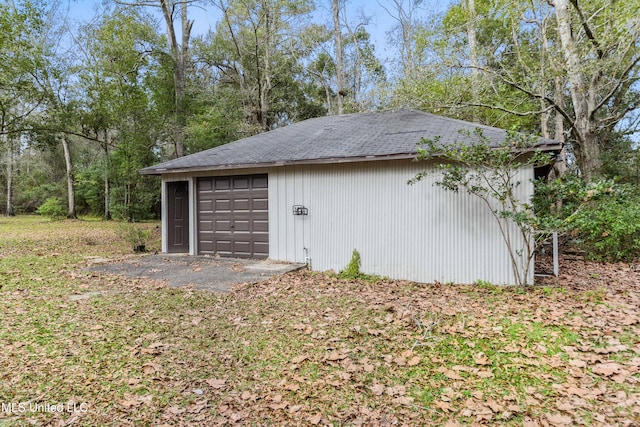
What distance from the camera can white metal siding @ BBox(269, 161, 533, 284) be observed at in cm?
643

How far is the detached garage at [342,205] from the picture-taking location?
6.55 metres

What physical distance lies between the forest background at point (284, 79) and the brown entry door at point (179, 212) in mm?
6766

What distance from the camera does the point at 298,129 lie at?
1049 cm

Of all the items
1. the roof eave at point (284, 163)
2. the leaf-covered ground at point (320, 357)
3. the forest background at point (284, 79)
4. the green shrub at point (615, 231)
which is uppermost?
the forest background at point (284, 79)

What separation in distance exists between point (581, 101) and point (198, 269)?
10726mm

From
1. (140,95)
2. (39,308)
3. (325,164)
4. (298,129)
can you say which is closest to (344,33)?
(140,95)

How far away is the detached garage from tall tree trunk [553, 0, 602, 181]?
3.79 meters

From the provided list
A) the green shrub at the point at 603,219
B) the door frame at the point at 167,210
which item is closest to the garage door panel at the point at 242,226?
the door frame at the point at 167,210

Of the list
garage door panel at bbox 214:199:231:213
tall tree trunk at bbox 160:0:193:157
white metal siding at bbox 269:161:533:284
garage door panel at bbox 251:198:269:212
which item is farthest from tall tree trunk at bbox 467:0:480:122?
tall tree trunk at bbox 160:0:193:157

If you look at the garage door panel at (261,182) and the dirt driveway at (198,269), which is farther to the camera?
the garage door panel at (261,182)

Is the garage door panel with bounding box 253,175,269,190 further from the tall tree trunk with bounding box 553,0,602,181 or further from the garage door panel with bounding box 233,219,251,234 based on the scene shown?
the tall tree trunk with bounding box 553,0,602,181

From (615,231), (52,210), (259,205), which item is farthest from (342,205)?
A: (52,210)

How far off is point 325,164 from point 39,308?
5414 millimetres

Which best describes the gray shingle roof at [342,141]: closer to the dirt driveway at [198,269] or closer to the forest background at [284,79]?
the forest background at [284,79]
